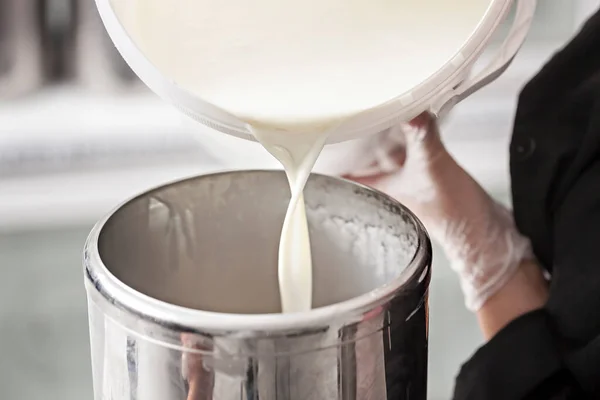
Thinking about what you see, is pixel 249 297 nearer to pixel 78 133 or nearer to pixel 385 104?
pixel 385 104

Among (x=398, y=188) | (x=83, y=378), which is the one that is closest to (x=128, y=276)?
(x=398, y=188)

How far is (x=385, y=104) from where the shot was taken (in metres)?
0.41

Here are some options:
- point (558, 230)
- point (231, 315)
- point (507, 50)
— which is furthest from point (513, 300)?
point (231, 315)

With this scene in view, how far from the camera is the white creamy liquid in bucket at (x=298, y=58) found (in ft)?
1.38

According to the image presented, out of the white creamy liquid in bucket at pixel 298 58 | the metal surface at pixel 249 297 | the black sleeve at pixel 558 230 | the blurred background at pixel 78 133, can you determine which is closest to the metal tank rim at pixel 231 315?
the metal surface at pixel 249 297

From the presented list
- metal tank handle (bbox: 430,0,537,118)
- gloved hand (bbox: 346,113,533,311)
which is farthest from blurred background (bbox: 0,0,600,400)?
metal tank handle (bbox: 430,0,537,118)

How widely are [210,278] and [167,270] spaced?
0.03m

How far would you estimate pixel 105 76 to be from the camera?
1.52 m

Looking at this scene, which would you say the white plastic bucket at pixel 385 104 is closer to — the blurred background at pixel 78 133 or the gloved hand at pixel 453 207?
the gloved hand at pixel 453 207

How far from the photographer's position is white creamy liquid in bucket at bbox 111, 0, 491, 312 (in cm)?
42

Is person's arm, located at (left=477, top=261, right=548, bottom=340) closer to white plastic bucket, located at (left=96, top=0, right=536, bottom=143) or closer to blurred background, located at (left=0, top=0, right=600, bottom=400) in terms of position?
white plastic bucket, located at (left=96, top=0, right=536, bottom=143)

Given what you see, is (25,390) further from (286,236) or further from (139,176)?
(286,236)

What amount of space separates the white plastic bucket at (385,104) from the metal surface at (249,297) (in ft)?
0.10

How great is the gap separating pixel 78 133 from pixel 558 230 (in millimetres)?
1124
